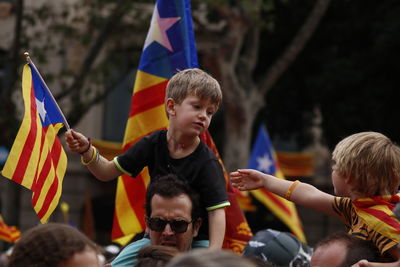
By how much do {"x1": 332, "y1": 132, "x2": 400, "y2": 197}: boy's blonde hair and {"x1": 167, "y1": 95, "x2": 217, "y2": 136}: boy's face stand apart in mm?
696

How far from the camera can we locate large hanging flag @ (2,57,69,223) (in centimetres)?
479

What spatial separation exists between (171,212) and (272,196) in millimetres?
7625

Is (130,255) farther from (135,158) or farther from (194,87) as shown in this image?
(194,87)

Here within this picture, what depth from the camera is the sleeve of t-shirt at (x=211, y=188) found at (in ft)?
14.6

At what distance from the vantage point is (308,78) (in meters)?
19.4

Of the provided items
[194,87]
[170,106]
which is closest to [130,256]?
[170,106]

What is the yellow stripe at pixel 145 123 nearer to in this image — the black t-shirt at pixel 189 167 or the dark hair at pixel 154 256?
the black t-shirt at pixel 189 167

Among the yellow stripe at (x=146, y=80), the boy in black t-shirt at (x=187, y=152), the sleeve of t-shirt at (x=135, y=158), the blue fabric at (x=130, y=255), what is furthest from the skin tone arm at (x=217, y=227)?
the yellow stripe at (x=146, y=80)

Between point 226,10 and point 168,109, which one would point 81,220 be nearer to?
point 226,10

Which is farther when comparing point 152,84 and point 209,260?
point 152,84

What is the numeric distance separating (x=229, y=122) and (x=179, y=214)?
13.2 metres

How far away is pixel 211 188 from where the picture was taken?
14.6 feet

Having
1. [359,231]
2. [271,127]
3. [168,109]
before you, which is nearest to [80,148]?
[168,109]

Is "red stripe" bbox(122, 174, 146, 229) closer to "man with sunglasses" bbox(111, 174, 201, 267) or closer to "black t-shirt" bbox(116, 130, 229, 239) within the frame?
"black t-shirt" bbox(116, 130, 229, 239)
